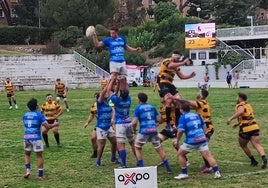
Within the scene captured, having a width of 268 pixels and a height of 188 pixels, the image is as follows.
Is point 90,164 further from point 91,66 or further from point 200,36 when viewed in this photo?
point 200,36

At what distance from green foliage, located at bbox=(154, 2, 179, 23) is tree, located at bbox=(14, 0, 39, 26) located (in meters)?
20.1

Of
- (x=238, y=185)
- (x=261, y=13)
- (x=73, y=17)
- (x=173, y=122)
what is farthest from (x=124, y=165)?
(x=261, y=13)

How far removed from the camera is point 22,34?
80750 mm

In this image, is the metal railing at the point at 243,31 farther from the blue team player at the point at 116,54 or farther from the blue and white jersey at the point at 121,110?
the blue and white jersey at the point at 121,110

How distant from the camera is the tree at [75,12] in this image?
3179 inches

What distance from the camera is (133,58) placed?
73.7 m

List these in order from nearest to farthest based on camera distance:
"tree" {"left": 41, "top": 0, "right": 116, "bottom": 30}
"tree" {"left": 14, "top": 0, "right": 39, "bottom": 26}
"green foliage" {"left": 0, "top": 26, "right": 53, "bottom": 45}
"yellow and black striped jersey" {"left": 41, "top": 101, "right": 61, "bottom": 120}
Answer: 1. "yellow and black striped jersey" {"left": 41, "top": 101, "right": 61, "bottom": 120}
2. "green foliage" {"left": 0, "top": 26, "right": 53, "bottom": 45}
3. "tree" {"left": 41, "top": 0, "right": 116, "bottom": 30}
4. "tree" {"left": 14, "top": 0, "right": 39, "bottom": 26}

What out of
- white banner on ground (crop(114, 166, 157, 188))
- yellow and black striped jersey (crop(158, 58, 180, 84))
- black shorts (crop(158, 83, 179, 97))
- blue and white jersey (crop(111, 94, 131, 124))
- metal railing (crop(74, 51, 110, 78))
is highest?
metal railing (crop(74, 51, 110, 78))

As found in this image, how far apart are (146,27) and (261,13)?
106 feet

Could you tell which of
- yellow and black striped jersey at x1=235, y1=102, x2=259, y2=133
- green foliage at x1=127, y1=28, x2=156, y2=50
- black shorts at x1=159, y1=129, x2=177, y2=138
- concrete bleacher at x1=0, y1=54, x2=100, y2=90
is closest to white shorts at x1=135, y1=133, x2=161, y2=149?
black shorts at x1=159, y1=129, x2=177, y2=138

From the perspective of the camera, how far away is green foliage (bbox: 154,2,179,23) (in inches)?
3442

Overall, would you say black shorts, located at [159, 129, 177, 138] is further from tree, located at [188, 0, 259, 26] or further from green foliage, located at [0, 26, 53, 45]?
tree, located at [188, 0, 259, 26]

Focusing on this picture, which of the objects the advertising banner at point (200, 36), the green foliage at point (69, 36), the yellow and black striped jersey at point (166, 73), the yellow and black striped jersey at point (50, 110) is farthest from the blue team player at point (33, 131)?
the green foliage at point (69, 36)

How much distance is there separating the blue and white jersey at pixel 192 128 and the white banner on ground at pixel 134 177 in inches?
138
